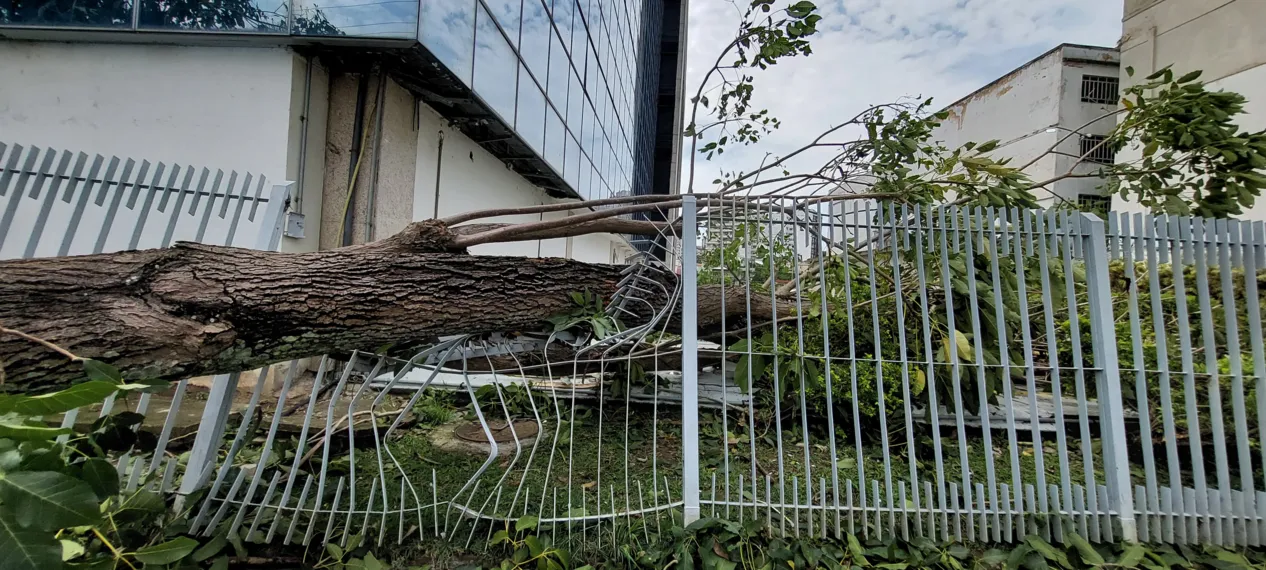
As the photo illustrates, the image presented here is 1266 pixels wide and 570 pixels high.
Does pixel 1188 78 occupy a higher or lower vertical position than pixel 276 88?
lower

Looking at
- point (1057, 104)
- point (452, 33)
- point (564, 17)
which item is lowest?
point (452, 33)

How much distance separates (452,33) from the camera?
4.15 meters

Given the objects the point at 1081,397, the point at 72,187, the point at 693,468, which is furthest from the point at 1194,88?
the point at 72,187

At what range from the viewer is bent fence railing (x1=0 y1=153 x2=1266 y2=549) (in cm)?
181

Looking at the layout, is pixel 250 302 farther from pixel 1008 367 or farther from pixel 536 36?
pixel 536 36

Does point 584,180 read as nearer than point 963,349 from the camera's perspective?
No

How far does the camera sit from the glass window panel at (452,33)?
3854 millimetres

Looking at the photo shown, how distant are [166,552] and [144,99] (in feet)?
13.9

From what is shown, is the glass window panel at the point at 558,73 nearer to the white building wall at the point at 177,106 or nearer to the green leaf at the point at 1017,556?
the white building wall at the point at 177,106

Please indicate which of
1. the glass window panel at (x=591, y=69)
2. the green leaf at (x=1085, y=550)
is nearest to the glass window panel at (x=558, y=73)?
the glass window panel at (x=591, y=69)

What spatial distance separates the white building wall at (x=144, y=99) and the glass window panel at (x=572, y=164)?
4239mm

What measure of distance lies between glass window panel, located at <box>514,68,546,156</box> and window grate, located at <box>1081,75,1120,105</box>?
1279 cm

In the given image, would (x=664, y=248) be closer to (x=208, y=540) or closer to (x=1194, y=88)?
(x=208, y=540)

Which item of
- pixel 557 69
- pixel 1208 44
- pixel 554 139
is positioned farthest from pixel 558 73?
pixel 1208 44
